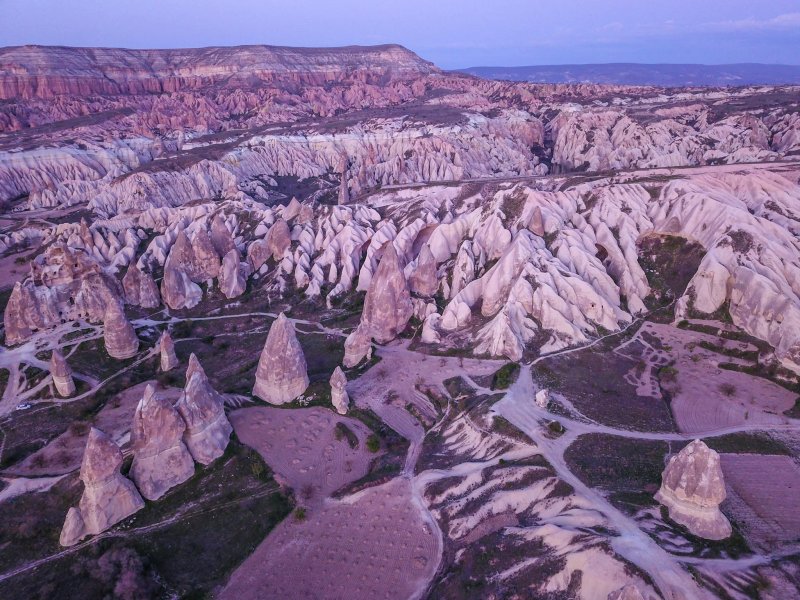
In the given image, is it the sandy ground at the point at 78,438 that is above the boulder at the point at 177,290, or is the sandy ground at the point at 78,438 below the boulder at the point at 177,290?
below

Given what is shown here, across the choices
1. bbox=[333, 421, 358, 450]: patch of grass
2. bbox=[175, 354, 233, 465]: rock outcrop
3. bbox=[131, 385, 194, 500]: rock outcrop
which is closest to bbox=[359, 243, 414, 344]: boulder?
bbox=[333, 421, 358, 450]: patch of grass

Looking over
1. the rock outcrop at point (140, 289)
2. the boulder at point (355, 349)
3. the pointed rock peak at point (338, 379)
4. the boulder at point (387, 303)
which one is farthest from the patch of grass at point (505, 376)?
the rock outcrop at point (140, 289)

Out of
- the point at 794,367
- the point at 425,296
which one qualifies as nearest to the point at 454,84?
the point at 425,296

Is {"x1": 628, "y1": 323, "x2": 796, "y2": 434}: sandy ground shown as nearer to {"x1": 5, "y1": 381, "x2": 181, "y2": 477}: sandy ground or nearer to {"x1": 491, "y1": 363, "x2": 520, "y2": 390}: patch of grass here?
{"x1": 491, "y1": 363, "x2": 520, "y2": 390}: patch of grass

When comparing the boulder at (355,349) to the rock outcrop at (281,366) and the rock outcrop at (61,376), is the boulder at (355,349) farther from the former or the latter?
Result: the rock outcrop at (61,376)

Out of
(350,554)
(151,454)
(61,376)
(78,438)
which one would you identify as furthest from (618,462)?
(61,376)
